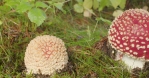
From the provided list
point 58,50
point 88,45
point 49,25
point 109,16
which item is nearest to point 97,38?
point 88,45

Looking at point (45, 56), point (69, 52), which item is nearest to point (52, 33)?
point (69, 52)

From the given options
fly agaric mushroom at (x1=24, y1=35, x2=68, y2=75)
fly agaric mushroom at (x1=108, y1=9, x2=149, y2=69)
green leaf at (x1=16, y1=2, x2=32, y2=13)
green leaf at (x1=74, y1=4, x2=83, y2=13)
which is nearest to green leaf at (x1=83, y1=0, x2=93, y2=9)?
green leaf at (x1=74, y1=4, x2=83, y2=13)

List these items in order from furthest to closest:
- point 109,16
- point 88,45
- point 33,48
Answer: point 109,16, point 88,45, point 33,48

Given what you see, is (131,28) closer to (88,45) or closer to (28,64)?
(88,45)

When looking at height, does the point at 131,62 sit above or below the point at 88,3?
below

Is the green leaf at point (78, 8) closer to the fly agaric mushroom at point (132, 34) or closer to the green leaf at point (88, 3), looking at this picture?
the green leaf at point (88, 3)

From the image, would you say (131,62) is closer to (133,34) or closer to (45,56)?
(133,34)

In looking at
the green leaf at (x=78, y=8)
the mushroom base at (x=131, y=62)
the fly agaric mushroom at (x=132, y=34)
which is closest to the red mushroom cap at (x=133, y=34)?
the fly agaric mushroom at (x=132, y=34)

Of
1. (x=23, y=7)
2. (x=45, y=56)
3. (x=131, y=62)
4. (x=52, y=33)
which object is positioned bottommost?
(x=131, y=62)
